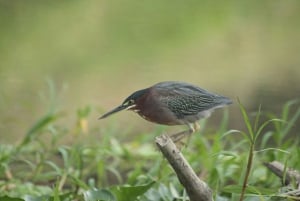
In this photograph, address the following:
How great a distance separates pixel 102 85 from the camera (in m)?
6.31

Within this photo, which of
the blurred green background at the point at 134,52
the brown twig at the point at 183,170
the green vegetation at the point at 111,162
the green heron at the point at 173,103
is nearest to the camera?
the brown twig at the point at 183,170

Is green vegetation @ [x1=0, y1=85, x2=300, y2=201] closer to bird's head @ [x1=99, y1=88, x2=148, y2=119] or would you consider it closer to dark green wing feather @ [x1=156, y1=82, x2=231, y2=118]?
dark green wing feather @ [x1=156, y1=82, x2=231, y2=118]

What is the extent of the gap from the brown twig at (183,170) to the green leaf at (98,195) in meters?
0.39

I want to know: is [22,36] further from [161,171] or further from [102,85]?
[161,171]

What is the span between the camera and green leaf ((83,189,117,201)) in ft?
9.05

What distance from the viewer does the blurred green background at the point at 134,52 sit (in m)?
5.74

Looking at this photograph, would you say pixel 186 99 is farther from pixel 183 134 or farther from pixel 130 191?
pixel 130 191

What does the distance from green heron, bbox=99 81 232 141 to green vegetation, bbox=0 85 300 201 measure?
135 mm

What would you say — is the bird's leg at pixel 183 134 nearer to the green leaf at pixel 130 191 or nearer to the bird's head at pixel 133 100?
the bird's head at pixel 133 100

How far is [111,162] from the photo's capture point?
4488 mm

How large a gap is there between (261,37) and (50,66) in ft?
8.27

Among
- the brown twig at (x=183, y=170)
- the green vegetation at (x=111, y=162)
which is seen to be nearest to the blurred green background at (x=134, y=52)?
the green vegetation at (x=111, y=162)

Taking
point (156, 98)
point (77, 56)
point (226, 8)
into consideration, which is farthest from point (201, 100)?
point (226, 8)

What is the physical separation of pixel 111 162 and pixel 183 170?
2063mm
